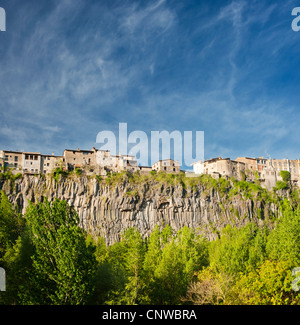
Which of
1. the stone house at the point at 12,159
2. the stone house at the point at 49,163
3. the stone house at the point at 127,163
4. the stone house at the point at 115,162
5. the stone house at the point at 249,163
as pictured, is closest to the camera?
the stone house at the point at 12,159

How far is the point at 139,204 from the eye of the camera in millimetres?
95938

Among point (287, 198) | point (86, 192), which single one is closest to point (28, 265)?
point (86, 192)

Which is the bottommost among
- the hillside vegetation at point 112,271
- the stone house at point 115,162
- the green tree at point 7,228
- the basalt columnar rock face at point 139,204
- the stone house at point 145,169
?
the hillside vegetation at point 112,271

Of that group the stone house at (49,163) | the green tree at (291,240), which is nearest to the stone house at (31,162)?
the stone house at (49,163)

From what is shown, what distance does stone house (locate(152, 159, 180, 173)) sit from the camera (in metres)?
110

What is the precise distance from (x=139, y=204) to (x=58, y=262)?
231ft

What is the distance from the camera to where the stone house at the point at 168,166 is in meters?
110

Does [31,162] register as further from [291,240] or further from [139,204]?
[291,240]

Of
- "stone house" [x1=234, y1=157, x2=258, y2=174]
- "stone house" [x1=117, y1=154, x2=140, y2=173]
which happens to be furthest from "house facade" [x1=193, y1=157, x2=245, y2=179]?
"stone house" [x1=117, y1=154, x2=140, y2=173]

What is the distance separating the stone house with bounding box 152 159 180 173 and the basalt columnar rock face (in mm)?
9819

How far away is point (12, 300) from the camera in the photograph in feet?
Answer: 86.0

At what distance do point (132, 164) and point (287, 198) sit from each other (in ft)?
181

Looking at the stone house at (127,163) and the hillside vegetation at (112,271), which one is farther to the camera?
the stone house at (127,163)

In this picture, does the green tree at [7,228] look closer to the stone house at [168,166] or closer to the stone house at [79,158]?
the stone house at [79,158]
